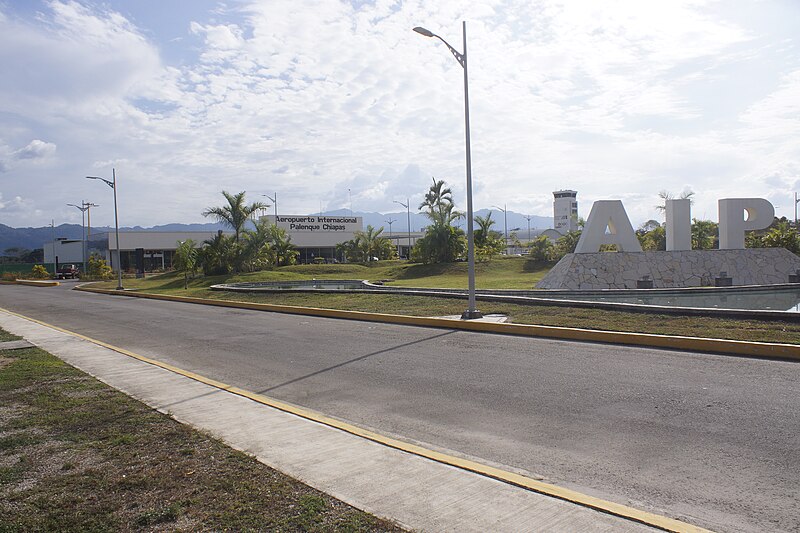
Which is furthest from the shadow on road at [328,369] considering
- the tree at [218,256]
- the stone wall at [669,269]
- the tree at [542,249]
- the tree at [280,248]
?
the tree at [280,248]

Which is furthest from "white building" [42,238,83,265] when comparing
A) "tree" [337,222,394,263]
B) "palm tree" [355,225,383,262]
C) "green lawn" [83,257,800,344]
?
"green lawn" [83,257,800,344]

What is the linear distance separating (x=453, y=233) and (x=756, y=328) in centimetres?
3887

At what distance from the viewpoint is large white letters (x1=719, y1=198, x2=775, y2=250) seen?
2941 cm

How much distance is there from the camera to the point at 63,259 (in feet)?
298

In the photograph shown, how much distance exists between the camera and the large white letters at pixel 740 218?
96.5 feet

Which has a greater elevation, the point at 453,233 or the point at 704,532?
the point at 453,233

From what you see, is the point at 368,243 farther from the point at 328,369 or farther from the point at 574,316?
the point at 328,369

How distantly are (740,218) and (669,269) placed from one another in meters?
4.81

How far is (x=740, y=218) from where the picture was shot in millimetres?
29578

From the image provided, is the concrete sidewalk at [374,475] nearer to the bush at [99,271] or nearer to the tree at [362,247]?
the tree at [362,247]

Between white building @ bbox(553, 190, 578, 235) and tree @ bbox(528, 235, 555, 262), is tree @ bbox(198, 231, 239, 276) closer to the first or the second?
tree @ bbox(528, 235, 555, 262)

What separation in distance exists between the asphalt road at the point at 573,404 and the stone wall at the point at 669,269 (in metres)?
14.0

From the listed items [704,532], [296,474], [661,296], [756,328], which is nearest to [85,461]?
[296,474]

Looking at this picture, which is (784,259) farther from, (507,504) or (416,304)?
(507,504)
